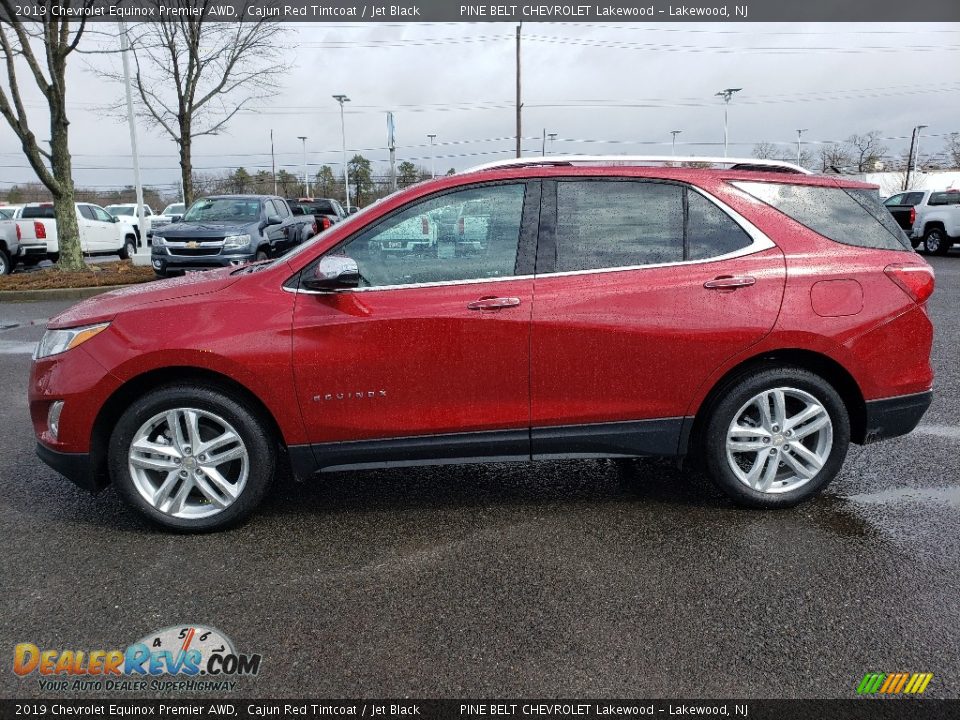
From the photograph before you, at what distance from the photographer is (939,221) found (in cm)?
2109

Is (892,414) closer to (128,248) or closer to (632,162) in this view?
(632,162)

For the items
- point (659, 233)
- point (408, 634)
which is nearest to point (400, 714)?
point (408, 634)

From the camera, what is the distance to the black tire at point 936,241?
21.2 m

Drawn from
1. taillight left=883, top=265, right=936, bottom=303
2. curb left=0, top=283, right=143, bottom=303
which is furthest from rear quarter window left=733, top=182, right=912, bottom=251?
curb left=0, top=283, right=143, bottom=303

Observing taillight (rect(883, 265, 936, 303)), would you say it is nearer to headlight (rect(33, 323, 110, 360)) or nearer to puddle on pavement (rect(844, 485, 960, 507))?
puddle on pavement (rect(844, 485, 960, 507))

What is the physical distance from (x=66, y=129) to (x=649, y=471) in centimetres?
1510

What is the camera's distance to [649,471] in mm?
4449

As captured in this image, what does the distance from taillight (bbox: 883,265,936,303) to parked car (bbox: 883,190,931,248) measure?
1922 cm

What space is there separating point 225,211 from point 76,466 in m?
12.0

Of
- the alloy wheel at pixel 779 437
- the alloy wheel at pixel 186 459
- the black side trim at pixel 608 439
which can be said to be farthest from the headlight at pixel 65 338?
the alloy wheel at pixel 779 437

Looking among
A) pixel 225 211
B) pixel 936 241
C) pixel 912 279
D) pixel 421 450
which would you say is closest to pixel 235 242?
pixel 225 211

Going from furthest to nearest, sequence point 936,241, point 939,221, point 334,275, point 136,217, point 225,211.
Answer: point 136,217, point 936,241, point 939,221, point 225,211, point 334,275

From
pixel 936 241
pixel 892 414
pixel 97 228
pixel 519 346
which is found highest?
pixel 97 228

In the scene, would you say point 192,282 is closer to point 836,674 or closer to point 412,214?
point 412,214
